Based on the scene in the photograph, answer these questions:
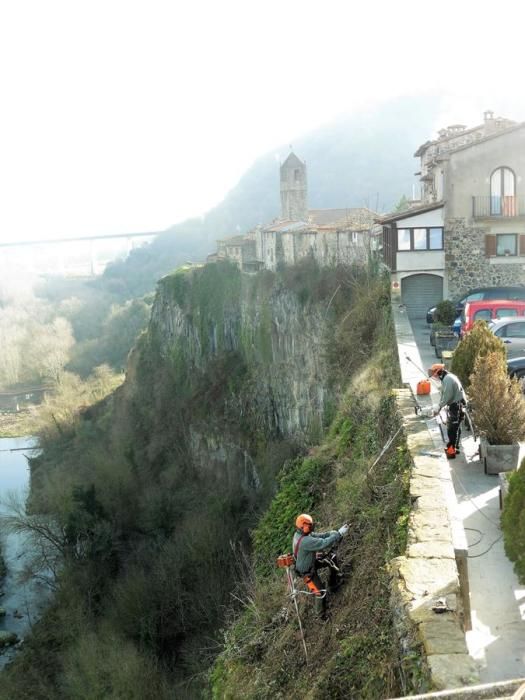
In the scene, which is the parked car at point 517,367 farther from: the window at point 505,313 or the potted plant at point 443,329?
the window at point 505,313

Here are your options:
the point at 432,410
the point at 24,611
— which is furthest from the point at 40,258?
the point at 432,410

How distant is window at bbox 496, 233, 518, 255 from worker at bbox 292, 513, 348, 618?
19.1 m

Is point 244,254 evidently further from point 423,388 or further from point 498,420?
point 498,420

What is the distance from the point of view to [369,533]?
8359 millimetres

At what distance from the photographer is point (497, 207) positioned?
79.9ft

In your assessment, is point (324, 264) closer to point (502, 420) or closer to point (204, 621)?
point (204, 621)

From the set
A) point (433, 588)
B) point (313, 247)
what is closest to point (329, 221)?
point (313, 247)

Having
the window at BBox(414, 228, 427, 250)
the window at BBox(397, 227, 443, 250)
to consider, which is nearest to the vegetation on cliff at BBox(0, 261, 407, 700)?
the window at BBox(397, 227, 443, 250)

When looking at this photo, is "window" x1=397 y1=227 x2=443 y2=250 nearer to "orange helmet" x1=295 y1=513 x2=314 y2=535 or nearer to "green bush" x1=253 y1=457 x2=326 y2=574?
"green bush" x1=253 y1=457 x2=326 y2=574

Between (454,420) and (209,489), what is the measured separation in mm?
31078

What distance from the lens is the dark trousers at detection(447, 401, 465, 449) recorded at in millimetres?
9734

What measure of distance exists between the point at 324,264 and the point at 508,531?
82.4 ft

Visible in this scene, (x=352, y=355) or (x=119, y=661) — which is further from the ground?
(x=352, y=355)

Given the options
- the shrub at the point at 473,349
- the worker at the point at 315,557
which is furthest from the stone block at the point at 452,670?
the shrub at the point at 473,349
